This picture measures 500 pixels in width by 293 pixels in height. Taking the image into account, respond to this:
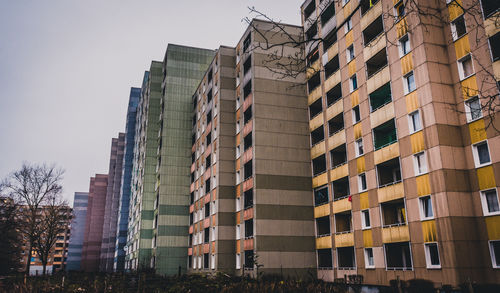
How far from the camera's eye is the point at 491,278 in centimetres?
2361

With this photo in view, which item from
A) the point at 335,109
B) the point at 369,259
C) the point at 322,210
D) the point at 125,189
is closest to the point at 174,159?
the point at 322,210

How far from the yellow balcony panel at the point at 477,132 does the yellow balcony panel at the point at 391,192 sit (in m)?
5.71

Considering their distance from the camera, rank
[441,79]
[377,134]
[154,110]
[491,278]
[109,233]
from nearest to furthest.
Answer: [491,278], [441,79], [377,134], [154,110], [109,233]

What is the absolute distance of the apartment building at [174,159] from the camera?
63312mm

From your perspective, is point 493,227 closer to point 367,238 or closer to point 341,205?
point 367,238

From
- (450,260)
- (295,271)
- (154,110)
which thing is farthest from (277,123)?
(154,110)

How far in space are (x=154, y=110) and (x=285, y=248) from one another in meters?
49.4

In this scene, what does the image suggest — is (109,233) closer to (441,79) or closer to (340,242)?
(340,242)

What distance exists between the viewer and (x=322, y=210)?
132ft

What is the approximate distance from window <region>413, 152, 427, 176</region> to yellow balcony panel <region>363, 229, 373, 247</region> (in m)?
6.76

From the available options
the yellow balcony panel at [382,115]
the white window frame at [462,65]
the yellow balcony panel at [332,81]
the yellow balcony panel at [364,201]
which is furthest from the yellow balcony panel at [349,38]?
the yellow balcony panel at [364,201]

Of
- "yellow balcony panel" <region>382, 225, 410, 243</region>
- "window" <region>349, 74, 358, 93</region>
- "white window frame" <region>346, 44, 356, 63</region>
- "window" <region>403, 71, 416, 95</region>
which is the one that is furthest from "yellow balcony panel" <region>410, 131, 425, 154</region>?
"white window frame" <region>346, 44, 356, 63</region>

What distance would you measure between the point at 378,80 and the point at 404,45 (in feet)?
11.1

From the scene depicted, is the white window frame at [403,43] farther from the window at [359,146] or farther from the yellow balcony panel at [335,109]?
the yellow balcony panel at [335,109]
